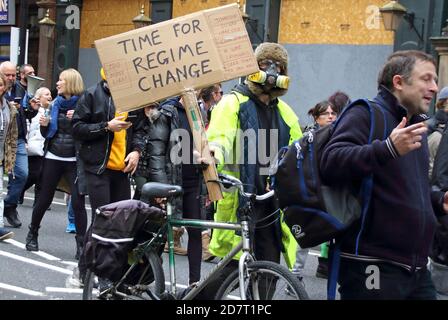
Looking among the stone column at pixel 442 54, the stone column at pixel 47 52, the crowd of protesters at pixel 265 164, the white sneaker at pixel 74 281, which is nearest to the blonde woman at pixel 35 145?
the crowd of protesters at pixel 265 164

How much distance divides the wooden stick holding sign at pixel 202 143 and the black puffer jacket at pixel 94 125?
1903 millimetres

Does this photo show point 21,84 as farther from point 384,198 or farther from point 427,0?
point 384,198

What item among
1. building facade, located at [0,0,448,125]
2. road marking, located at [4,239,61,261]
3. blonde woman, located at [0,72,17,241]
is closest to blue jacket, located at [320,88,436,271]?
road marking, located at [4,239,61,261]

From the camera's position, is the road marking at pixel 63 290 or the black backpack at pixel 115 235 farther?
the road marking at pixel 63 290

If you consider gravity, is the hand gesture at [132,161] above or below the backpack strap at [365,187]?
below

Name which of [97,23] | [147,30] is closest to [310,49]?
[97,23]

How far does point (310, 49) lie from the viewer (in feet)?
61.7

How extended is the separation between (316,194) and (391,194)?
0.34 metres

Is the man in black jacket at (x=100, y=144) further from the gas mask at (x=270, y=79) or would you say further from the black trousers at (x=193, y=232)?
the gas mask at (x=270, y=79)

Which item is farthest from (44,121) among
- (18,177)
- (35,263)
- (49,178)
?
(18,177)

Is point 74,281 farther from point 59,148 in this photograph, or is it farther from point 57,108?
point 57,108

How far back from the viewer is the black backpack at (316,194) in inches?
172

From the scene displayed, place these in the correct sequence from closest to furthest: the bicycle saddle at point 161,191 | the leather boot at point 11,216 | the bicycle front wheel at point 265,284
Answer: the bicycle front wheel at point 265,284, the bicycle saddle at point 161,191, the leather boot at point 11,216
